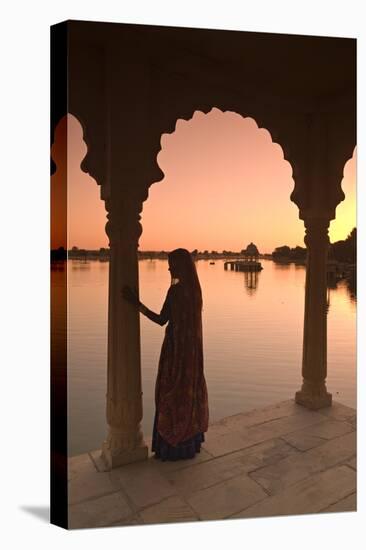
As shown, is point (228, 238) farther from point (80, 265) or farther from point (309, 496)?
point (309, 496)

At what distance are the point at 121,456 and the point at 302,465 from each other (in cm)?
135

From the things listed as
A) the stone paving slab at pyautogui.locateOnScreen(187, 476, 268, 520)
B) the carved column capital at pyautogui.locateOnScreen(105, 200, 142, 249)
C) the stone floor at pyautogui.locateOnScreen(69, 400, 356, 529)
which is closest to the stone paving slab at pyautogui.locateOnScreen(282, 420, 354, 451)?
the stone floor at pyautogui.locateOnScreen(69, 400, 356, 529)

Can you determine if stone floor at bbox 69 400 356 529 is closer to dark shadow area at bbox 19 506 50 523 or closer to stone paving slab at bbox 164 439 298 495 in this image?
stone paving slab at bbox 164 439 298 495

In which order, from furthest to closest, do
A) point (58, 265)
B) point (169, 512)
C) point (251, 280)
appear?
point (251, 280) → point (169, 512) → point (58, 265)

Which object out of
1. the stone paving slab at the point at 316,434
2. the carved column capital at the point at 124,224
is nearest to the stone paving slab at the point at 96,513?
the stone paving slab at the point at 316,434

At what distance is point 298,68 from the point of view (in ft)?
12.5

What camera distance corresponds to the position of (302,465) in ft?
12.3

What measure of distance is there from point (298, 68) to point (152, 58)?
115cm

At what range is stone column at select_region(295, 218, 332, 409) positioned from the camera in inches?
182

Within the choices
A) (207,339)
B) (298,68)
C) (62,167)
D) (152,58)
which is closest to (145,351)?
(207,339)

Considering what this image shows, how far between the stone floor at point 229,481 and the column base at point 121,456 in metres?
0.04

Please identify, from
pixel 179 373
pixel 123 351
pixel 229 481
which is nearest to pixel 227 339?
pixel 179 373

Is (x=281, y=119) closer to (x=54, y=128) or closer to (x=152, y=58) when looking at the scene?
(x=152, y=58)

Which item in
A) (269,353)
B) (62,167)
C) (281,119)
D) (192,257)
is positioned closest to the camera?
(62,167)
